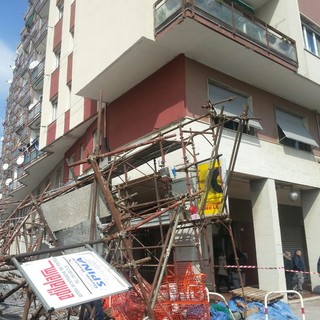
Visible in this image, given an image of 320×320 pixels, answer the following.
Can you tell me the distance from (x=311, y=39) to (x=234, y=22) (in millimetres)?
5760

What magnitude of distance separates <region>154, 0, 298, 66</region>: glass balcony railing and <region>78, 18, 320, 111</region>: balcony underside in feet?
1.12

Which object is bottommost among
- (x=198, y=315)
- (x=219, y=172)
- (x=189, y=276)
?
(x=198, y=315)

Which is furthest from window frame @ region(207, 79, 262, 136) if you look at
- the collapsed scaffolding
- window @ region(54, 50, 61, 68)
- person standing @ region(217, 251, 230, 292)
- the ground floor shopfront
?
window @ region(54, 50, 61, 68)

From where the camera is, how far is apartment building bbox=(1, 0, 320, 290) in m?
10.8

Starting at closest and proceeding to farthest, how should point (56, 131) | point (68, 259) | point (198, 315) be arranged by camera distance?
Result: point (68, 259)
point (198, 315)
point (56, 131)

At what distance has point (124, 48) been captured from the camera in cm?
1109

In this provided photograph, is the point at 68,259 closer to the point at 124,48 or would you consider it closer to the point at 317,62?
the point at 124,48

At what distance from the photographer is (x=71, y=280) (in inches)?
140

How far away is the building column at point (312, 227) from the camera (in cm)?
1366

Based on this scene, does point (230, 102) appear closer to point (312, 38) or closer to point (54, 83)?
point (312, 38)

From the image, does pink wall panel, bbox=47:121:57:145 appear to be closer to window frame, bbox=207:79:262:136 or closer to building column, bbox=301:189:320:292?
window frame, bbox=207:79:262:136

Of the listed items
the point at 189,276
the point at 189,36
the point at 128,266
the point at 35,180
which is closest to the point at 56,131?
the point at 35,180

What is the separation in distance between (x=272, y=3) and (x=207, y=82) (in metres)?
4.83

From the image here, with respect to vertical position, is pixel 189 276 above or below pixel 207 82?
below
